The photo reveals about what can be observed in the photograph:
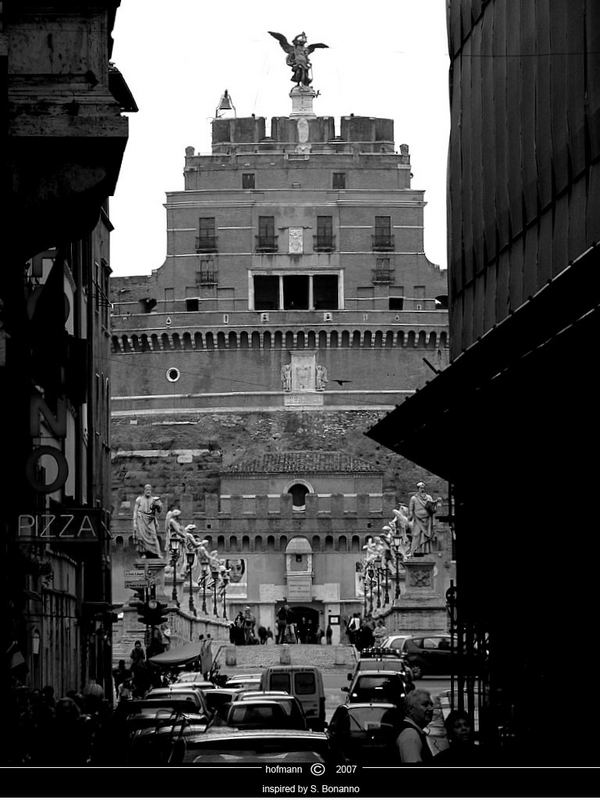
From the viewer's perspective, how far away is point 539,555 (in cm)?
2152

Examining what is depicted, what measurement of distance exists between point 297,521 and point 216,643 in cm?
2648

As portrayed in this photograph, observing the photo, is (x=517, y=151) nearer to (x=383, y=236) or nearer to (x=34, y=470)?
(x=34, y=470)

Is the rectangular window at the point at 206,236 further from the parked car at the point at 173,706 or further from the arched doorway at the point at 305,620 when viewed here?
the parked car at the point at 173,706

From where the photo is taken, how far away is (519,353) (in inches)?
638

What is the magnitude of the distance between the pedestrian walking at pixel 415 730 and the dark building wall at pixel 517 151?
Result: 1099cm

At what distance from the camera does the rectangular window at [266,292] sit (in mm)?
101875

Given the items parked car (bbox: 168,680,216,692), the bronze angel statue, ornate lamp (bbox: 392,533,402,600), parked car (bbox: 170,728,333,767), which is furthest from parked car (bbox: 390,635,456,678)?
the bronze angel statue

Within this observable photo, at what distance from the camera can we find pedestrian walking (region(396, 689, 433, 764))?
369 inches

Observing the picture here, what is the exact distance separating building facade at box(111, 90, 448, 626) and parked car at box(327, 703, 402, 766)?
74.0 metres

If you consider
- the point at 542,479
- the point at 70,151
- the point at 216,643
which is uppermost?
the point at 70,151

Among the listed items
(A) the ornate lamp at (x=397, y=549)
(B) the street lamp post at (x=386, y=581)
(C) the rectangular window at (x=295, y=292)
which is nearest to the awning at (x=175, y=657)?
(A) the ornate lamp at (x=397, y=549)

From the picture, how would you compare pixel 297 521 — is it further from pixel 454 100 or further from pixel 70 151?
pixel 70 151

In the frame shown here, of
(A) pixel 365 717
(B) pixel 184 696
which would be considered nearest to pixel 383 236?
(B) pixel 184 696

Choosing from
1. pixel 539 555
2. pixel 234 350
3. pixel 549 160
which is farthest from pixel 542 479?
pixel 234 350
